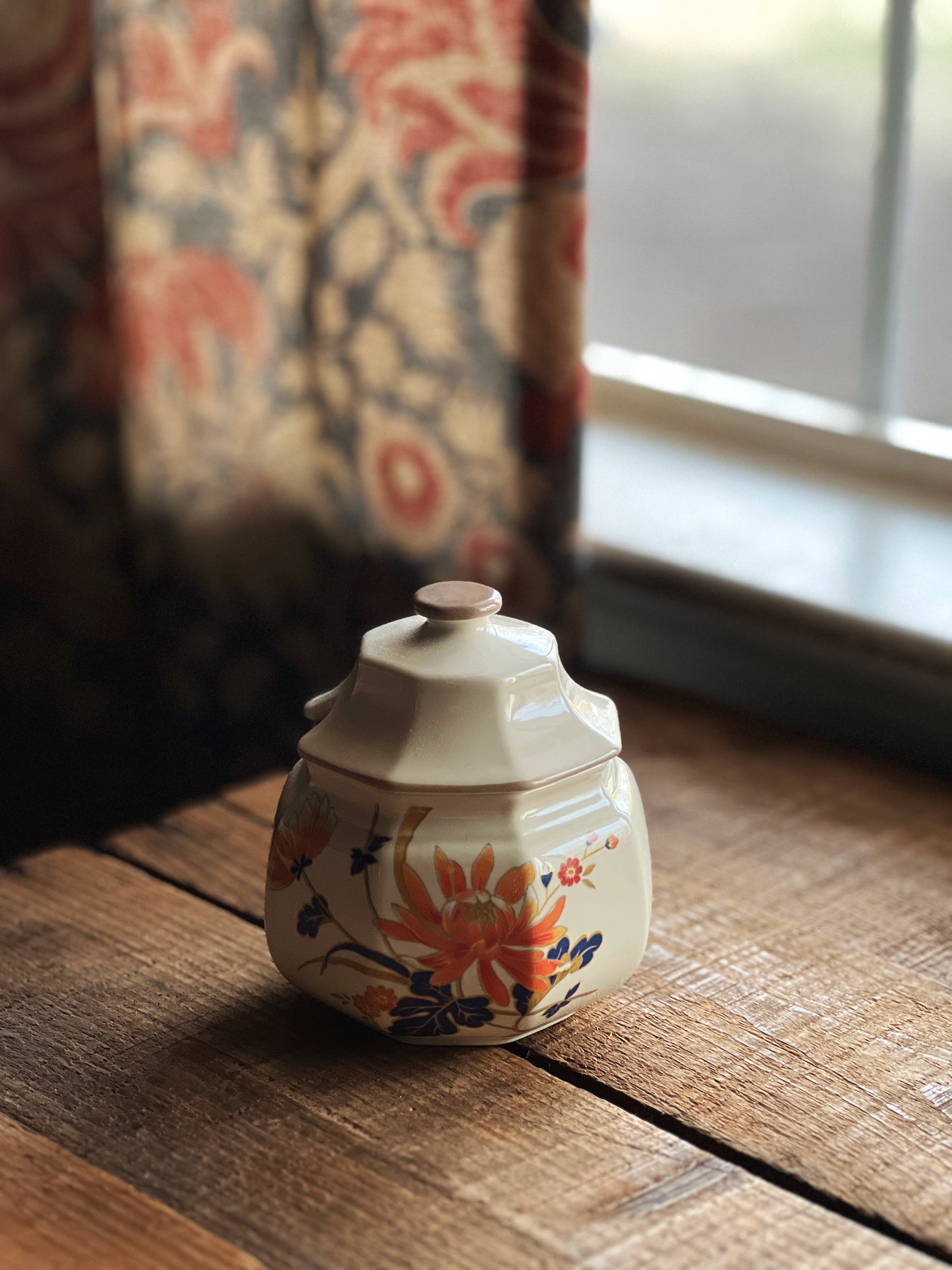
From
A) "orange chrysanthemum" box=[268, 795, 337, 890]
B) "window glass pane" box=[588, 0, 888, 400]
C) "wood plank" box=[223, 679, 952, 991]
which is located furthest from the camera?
"window glass pane" box=[588, 0, 888, 400]

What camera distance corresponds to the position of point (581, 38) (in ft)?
3.66

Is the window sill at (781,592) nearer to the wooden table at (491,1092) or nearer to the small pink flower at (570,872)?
the wooden table at (491,1092)

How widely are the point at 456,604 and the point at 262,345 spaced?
0.70m

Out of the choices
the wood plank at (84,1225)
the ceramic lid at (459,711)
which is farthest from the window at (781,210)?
the wood plank at (84,1225)

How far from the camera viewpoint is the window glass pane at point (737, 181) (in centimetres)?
141

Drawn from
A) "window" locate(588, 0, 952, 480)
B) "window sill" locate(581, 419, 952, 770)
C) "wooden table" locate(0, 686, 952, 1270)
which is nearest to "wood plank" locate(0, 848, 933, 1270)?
"wooden table" locate(0, 686, 952, 1270)

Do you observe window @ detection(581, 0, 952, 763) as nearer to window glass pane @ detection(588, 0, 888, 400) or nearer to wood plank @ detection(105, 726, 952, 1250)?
window glass pane @ detection(588, 0, 888, 400)

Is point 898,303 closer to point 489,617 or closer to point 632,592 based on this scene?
point 632,592

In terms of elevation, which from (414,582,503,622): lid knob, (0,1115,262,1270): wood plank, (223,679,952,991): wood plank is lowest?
(223,679,952,991): wood plank

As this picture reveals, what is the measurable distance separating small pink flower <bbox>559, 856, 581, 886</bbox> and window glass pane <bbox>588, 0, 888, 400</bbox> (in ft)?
2.92

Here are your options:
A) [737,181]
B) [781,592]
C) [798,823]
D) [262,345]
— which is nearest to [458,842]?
[798,823]

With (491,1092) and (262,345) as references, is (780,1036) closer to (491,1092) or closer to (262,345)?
(491,1092)

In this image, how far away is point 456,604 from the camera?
67 cm

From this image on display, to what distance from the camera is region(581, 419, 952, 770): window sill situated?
1.13 m
